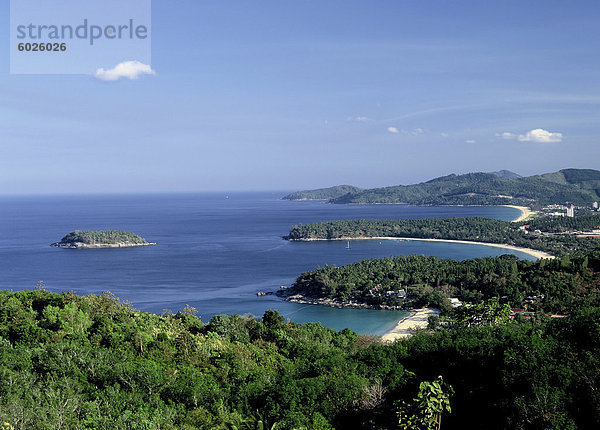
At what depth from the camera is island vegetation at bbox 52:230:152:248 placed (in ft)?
256

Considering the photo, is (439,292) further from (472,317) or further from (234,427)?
(234,427)

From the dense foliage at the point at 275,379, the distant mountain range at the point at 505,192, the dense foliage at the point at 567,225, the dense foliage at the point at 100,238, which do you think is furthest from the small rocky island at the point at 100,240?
the distant mountain range at the point at 505,192

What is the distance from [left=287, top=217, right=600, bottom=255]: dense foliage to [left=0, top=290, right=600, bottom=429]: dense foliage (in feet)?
223

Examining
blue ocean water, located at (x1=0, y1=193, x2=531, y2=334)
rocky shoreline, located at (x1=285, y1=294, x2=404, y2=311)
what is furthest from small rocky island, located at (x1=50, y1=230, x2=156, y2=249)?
rocky shoreline, located at (x1=285, y1=294, x2=404, y2=311)

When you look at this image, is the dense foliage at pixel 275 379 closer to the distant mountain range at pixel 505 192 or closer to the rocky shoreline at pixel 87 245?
the rocky shoreline at pixel 87 245

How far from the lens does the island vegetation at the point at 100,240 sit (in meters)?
78.0

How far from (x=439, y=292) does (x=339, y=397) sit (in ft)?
104

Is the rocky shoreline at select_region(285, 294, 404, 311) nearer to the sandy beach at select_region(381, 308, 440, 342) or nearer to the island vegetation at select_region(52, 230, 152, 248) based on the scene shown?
the sandy beach at select_region(381, 308, 440, 342)

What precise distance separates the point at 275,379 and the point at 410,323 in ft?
77.3

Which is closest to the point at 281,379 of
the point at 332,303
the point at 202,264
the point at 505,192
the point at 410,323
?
the point at 410,323

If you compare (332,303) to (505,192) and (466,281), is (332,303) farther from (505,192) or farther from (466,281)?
(505,192)

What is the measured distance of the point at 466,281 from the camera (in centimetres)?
4616

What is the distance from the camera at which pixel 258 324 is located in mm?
24359

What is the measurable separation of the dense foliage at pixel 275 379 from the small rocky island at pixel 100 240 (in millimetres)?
60913
